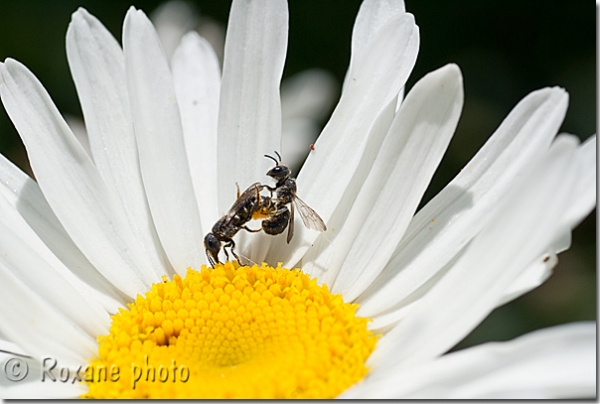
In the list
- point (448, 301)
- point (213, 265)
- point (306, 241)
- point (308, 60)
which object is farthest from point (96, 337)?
point (308, 60)

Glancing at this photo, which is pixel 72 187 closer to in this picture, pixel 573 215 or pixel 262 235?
pixel 262 235

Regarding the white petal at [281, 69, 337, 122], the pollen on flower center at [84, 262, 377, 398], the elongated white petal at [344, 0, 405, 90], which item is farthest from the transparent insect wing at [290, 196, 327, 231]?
the white petal at [281, 69, 337, 122]

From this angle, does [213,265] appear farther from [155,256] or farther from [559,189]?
[559,189]

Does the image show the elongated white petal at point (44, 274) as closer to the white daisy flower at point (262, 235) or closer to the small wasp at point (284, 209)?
the white daisy flower at point (262, 235)

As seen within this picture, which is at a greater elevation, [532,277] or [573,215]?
[573,215]

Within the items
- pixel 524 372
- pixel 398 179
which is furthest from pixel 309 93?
pixel 524 372

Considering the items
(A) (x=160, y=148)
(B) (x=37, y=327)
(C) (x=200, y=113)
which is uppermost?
(C) (x=200, y=113)
